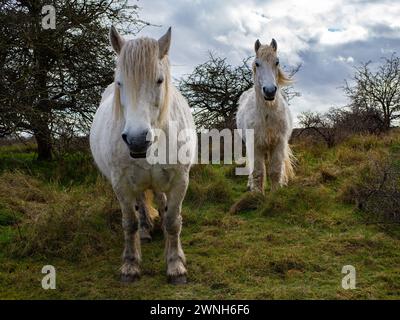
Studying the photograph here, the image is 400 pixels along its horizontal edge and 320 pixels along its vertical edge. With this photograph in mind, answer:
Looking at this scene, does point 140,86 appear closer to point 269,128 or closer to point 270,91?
point 270,91

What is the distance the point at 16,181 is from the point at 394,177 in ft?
17.5

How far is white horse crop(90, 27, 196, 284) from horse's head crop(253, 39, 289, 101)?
2.10m

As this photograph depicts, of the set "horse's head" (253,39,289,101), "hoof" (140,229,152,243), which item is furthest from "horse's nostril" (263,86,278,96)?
"hoof" (140,229,152,243)

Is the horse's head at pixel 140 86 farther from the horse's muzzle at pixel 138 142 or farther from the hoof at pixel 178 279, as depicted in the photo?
the hoof at pixel 178 279

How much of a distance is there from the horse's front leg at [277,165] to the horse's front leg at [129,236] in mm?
3108

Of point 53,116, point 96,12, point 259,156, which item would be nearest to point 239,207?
point 259,156

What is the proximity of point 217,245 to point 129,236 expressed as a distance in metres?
1.08

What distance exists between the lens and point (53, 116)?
26.8 ft

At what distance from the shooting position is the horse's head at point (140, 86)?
117 inches

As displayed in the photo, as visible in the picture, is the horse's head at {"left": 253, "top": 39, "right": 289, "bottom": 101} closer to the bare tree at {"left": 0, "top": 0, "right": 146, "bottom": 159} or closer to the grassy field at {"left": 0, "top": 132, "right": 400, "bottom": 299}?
the grassy field at {"left": 0, "top": 132, "right": 400, "bottom": 299}

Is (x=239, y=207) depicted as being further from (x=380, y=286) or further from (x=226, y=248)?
(x=380, y=286)

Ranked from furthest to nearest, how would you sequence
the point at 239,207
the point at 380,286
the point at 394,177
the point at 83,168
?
the point at 83,168
the point at 239,207
the point at 394,177
the point at 380,286

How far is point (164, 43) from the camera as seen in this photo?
3443 mm

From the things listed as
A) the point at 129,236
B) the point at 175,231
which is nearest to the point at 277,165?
the point at 175,231
